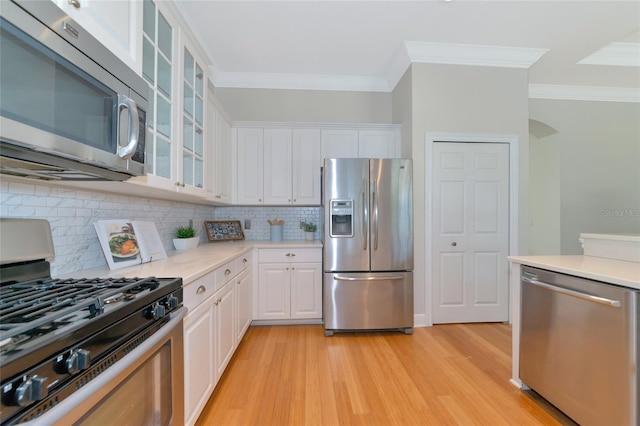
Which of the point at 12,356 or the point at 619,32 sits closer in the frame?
the point at 12,356

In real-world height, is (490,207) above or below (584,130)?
below

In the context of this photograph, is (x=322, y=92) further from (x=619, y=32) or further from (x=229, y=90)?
(x=619, y=32)

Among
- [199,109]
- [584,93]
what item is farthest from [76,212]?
[584,93]

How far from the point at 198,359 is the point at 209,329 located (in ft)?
0.65

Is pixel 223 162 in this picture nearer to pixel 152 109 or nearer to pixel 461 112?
pixel 152 109

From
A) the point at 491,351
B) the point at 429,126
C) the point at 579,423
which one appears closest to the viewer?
the point at 579,423

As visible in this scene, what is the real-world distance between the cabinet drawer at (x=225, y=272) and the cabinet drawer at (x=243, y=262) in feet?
0.22

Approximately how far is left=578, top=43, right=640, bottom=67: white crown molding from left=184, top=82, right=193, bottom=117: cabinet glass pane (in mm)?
4265

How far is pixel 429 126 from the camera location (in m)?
3.04

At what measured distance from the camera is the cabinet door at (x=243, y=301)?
94.2 inches

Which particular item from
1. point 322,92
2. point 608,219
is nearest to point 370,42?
point 322,92

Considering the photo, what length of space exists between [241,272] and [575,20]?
3.83 meters

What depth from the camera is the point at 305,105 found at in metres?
3.60

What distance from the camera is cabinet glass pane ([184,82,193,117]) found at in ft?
7.10
